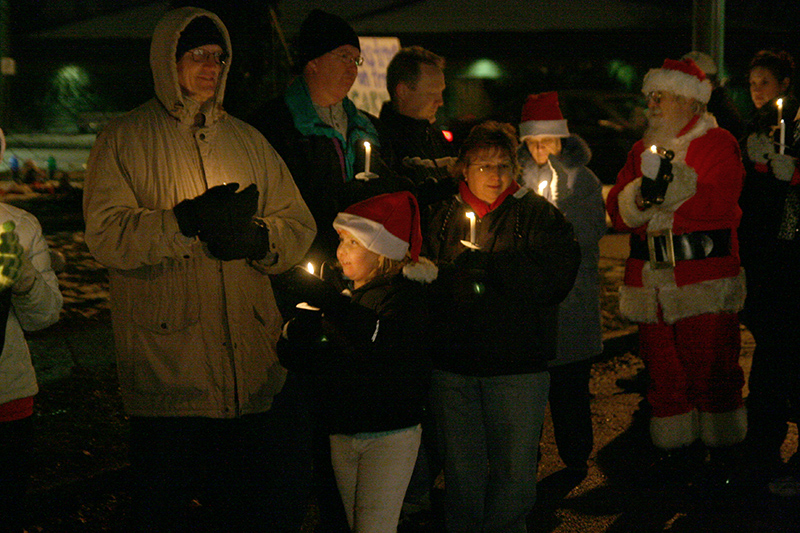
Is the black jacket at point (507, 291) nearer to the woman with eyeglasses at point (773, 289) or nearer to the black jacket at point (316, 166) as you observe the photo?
the black jacket at point (316, 166)

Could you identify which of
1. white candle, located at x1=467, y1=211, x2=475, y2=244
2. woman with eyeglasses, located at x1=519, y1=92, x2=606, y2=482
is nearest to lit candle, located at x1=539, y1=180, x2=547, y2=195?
woman with eyeglasses, located at x1=519, y1=92, x2=606, y2=482

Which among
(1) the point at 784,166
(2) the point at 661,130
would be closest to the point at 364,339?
(2) the point at 661,130

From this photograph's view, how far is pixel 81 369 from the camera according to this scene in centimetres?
670

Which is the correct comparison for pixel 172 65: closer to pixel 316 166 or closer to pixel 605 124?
pixel 316 166

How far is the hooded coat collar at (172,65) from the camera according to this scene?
10.7ft

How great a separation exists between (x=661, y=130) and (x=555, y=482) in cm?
217

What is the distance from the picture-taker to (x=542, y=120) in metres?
4.96

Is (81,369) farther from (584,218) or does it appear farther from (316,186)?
(584,218)

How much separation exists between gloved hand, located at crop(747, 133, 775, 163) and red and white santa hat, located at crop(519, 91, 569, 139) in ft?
4.00

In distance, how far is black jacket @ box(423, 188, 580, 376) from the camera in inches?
150

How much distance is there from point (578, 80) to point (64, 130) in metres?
17.0

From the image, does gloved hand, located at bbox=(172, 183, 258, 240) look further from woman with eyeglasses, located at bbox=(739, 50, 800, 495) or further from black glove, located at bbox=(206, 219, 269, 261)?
woman with eyeglasses, located at bbox=(739, 50, 800, 495)

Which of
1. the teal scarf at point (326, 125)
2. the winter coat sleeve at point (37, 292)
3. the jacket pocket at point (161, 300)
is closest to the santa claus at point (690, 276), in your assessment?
the teal scarf at point (326, 125)

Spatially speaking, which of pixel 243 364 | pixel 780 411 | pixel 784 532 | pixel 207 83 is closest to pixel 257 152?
pixel 207 83
